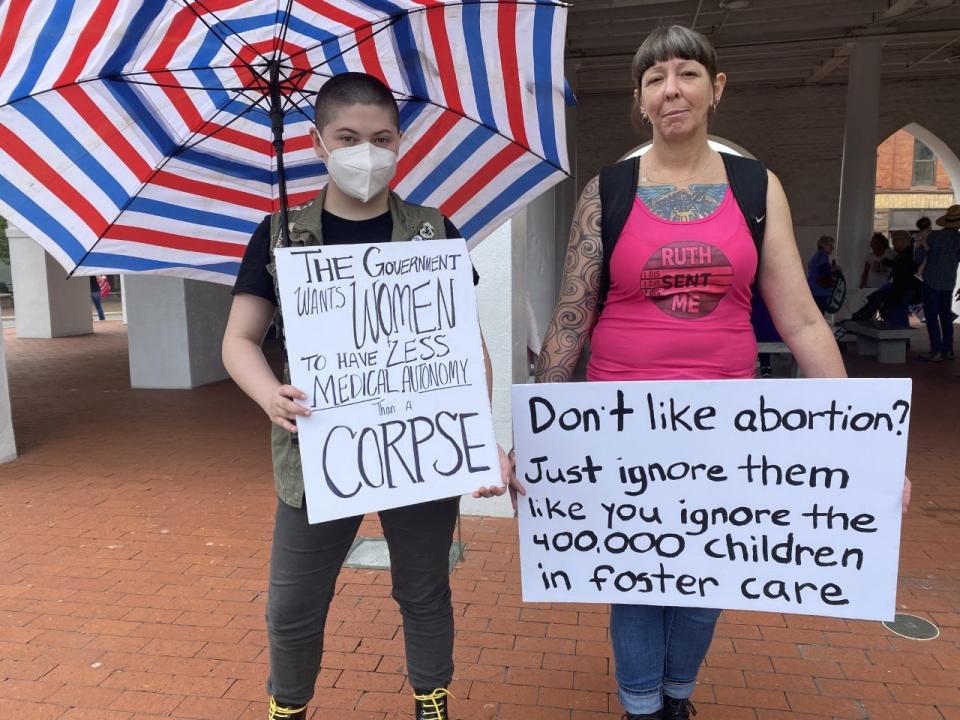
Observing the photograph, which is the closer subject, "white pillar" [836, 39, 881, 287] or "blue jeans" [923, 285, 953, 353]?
"blue jeans" [923, 285, 953, 353]

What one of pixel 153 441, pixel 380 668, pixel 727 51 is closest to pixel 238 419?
pixel 153 441

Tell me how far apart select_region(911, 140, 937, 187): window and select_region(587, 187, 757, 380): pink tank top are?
32.9 m

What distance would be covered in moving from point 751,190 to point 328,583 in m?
1.58

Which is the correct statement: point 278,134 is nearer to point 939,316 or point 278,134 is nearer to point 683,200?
point 683,200

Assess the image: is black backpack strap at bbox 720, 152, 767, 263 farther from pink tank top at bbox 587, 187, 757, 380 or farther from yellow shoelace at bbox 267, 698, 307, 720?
yellow shoelace at bbox 267, 698, 307, 720

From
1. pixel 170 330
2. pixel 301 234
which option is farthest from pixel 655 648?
pixel 170 330

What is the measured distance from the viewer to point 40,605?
3.44 meters

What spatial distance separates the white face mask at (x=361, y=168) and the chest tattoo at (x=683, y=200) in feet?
2.29

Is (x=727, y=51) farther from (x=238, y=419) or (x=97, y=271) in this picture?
(x=97, y=271)

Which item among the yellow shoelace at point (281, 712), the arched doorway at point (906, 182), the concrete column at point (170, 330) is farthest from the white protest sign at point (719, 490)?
the arched doorway at point (906, 182)

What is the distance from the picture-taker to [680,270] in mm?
1909

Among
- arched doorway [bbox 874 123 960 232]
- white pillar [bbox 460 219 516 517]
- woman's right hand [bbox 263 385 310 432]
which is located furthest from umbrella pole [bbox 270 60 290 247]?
arched doorway [bbox 874 123 960 232]

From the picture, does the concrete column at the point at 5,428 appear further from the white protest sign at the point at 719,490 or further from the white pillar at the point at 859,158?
the white pillar at the point at 859,158

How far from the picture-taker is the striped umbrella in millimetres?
1802
